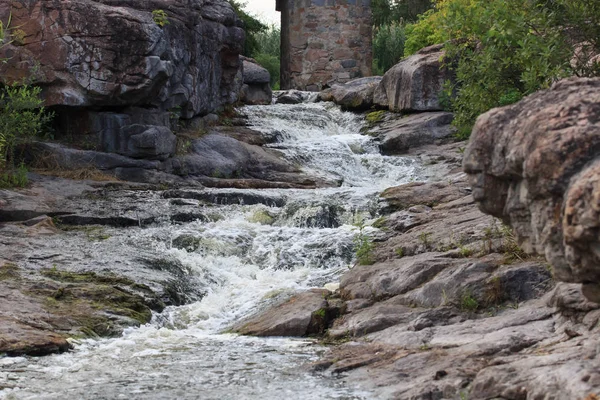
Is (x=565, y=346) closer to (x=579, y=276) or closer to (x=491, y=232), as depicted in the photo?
(x=579, y=276)

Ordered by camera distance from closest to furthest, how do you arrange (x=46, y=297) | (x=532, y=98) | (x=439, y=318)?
(x=532, y=98) → (x=439, y=318) → (x=46, y=297)

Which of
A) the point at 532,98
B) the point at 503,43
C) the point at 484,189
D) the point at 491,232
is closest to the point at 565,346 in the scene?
the point at 484,189

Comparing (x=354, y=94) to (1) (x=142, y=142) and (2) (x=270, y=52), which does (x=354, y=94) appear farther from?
(2) (x=270, y=52)

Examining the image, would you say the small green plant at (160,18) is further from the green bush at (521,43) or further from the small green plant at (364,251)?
the small green plant at (364,251)

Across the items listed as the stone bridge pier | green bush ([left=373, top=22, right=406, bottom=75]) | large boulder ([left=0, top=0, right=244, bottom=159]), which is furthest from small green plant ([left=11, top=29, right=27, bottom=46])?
green bush ([left=373, top=22, right=406, bottom=75])

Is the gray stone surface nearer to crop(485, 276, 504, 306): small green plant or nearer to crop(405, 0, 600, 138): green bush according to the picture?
crop(405, 0, 600, 138): green bush

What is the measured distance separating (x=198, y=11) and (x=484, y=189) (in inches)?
498

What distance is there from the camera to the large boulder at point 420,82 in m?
18.7

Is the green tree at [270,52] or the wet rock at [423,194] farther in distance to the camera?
the green tree at [270,52]

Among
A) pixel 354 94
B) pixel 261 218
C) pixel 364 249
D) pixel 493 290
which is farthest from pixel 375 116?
pixel 493 290

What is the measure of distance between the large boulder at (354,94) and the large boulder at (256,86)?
54.9 inches

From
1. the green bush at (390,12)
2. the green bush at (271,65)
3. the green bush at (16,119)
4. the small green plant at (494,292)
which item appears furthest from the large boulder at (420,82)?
the green bush at (390,12)

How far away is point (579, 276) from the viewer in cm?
449

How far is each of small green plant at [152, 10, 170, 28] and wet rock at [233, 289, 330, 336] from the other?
786cm
